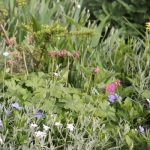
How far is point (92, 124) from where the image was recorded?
2.37 meters

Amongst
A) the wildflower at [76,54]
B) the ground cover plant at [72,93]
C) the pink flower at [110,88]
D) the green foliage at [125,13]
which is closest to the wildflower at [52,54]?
the ground cover plant at [72,93]

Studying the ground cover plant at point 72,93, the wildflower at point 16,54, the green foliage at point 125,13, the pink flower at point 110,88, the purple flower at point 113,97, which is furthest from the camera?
the green foliage at point 125,13

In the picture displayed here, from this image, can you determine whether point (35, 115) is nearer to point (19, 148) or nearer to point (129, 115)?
point (19, 148)

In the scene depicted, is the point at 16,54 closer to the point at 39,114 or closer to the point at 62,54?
the point at 62,54

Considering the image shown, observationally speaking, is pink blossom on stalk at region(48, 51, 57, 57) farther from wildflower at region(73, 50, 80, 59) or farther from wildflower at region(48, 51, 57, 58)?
wildflower at region(73, 50, 80, 59)

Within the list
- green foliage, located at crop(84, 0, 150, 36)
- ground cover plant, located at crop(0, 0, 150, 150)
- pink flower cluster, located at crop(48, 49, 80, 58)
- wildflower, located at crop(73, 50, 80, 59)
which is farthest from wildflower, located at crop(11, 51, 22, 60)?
green foliage, located at crop(84, 0, 150, 36)

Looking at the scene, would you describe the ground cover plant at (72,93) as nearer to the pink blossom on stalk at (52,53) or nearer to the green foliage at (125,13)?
the pink blossom on stalk at (52,53)

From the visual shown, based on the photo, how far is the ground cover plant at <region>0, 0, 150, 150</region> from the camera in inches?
91.4

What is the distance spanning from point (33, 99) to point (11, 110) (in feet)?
0.47

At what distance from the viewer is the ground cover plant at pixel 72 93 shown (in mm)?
2320

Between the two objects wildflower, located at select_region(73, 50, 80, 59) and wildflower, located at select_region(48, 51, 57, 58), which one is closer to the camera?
wildflower, located at select_region(48, 51, 57, 58)

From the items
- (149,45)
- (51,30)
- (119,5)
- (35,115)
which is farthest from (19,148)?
(119,5)

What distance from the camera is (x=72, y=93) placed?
262cm

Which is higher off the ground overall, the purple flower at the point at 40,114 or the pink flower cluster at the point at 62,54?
the pink flower cluster at the point at 62,54
